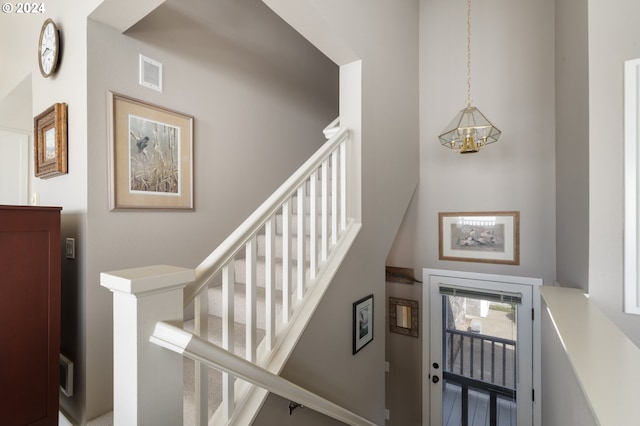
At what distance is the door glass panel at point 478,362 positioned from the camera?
2986 mm

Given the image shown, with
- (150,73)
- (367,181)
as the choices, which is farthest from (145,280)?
(367,181)

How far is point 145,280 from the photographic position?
32.1 inches

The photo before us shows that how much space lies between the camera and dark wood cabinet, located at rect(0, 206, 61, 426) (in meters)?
1.36

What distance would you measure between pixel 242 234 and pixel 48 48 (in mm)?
1745

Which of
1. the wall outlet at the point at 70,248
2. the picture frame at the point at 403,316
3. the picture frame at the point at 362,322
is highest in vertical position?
the wall outlet at the point at 70,248

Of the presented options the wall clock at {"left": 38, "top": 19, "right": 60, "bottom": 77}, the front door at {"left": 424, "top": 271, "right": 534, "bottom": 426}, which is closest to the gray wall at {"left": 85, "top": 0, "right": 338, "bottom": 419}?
the wall clock at {"left": 38, "top": 19, "right": 60, "bottom": 77}

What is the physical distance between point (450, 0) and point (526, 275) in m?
2.78

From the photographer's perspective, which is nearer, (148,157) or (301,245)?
(301,245)

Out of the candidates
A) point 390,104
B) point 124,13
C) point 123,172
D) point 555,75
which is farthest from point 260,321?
point 555,75

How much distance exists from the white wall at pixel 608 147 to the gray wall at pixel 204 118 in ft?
7.41

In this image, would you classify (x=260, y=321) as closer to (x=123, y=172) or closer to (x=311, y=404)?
(x=311, y=404)

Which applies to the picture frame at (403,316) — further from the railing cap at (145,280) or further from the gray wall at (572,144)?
the railing cap at (145,280)

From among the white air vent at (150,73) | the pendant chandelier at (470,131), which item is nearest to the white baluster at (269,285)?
the white air vent at (150,73)

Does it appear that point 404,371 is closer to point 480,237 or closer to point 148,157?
point 480,237
